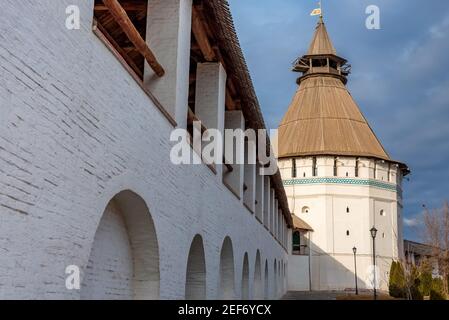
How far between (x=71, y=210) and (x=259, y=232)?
14.9m

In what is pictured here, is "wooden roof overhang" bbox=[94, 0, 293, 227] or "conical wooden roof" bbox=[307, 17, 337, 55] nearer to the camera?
"wooden roof overhang" bbox=[94, 0, 293, 227]

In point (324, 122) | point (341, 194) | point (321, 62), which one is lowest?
point (341, 194)

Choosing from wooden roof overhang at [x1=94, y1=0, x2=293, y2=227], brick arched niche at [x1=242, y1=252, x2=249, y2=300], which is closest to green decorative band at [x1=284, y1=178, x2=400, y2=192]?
brick arched niche at [x1=242, y1=252, x2=249, y2=300]

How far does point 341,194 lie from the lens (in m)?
39.2

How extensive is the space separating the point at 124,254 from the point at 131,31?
2828 millimetres

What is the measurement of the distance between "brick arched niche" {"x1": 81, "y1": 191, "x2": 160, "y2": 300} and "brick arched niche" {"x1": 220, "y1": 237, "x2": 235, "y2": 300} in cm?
569

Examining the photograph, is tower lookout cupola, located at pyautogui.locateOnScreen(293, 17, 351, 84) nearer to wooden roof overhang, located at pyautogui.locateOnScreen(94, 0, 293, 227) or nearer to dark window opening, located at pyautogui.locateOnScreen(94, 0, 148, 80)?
wooden roof overhang, located at pyautogui.locateOnScreen(94, 0, 293, 227)

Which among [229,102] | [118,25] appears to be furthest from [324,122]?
[118,25]

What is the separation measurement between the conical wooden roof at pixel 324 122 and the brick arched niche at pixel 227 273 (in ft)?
87.1

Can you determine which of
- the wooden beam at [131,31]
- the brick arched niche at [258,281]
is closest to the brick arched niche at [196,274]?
the wooden beam at [131,31]

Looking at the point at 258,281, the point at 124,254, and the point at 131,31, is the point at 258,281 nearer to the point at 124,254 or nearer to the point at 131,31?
the point at 124,254

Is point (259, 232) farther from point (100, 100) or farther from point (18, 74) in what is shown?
point (18, 74)

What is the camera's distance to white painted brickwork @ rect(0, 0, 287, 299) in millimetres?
4211

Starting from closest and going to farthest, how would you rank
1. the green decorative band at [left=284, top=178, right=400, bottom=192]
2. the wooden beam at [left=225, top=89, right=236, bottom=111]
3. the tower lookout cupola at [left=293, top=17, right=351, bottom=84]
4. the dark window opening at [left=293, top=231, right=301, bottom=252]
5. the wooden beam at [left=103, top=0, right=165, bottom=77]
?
the wooden beam at [left=103, top=0, right=165, bottom=77] < the wooden beam at [left=225, top=89, right=236, bottom=111] < the green decorative band at [left=284, top=178, right=400, bottom=192] < the dark window opening at [left=293, top=231, right=301, bottom=252] < the tower lookout cupola at [left=293, top=17, right=351, bottom=84]
